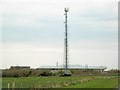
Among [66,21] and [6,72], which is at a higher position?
[66,21]

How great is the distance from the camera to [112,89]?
43.4 meters

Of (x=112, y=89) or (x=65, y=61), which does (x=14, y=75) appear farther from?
(x=112, y=89)

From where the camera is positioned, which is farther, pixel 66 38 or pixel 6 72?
pixel 6 72

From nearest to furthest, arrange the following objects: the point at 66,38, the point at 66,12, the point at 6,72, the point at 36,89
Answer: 1. the point at 36,89
2. the point at 66,38
3. the point at 66,12
4. the point at 6,72

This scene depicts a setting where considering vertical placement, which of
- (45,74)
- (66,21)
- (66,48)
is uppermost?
(66,21)

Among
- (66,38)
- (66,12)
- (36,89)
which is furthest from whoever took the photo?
(66,12)

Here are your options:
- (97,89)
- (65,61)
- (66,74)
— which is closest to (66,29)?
(65,61)

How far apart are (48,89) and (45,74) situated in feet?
233

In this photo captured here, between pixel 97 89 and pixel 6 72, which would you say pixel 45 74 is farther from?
pixel 97 89

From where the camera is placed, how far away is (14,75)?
104875 millimetres

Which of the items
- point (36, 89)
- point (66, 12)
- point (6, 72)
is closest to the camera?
point (36, 89)

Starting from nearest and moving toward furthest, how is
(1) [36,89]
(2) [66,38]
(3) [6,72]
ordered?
(1) [36,89] → (2) [66,38] → (3) [6,72]

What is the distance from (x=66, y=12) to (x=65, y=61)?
38.4ft

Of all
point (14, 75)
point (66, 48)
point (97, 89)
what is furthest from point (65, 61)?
point (97, 89)
